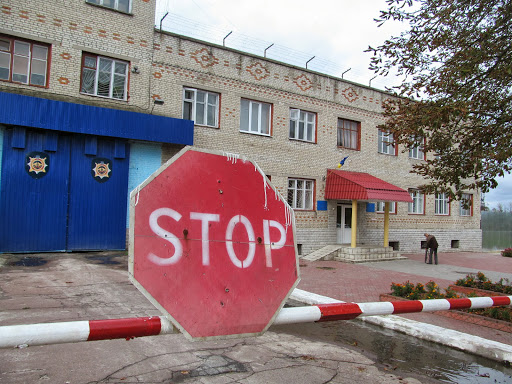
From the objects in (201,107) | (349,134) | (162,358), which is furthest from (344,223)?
(162,358)

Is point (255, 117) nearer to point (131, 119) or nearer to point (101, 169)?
point (131, 119)

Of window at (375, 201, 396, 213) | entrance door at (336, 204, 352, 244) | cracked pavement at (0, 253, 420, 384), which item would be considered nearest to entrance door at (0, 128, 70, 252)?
cracked pavement at (0, 253, 420, 384)

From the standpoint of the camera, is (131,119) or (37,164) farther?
(131,119)

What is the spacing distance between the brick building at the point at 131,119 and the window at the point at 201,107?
4 centimetres

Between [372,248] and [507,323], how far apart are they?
1105 cm

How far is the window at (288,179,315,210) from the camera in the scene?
682 inches

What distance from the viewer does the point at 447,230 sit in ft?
74.7

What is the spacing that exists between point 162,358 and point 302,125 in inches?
577

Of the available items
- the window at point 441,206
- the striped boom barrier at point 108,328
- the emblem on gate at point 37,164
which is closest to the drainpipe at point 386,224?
the window at point 441,206

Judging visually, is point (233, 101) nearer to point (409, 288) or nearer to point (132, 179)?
point (132, 179)

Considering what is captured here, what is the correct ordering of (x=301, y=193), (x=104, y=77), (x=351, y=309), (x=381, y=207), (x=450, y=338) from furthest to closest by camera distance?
(x=381, y=207)
(x=301, y=193)
(x=104, y=77)
(x=450, y=338)
(x=351, y=309)

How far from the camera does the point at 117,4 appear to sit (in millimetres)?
13641

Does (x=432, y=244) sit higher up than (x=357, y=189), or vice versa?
(x=357, y=189)

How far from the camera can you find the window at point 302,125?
17.6 metres
